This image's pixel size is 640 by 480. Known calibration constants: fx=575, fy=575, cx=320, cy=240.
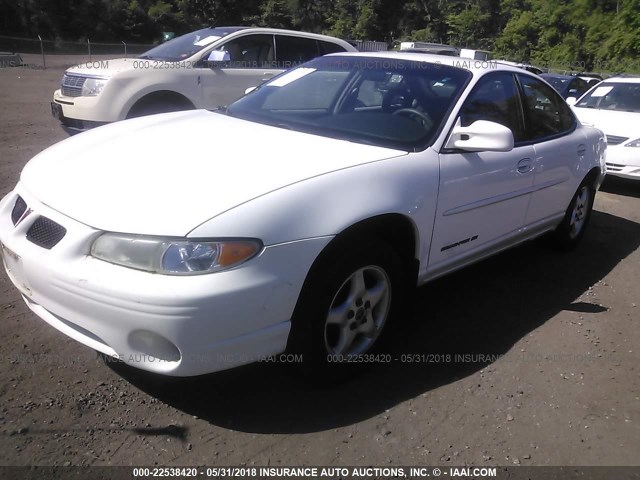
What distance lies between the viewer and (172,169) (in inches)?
105

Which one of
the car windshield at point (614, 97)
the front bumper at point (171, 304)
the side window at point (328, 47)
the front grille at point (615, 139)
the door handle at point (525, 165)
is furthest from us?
the side window at point (328, 47)

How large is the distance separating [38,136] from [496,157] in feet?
23.0

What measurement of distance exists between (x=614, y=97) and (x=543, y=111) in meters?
5.49

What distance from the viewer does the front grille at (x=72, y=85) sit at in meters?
6.95

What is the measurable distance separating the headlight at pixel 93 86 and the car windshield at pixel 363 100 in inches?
133

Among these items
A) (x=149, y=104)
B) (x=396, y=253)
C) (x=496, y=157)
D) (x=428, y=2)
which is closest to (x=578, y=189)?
(x=496, y=157)

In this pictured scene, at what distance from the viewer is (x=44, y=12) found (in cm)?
4088

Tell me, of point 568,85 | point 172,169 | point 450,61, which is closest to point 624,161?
point 450,61

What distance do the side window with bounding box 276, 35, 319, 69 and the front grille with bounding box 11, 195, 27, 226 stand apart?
20.3 ft

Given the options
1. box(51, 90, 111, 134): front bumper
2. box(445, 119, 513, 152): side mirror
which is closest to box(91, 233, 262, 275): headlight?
box(445, 119, 513, 152): side mirror

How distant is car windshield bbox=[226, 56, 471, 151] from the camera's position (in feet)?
10.8

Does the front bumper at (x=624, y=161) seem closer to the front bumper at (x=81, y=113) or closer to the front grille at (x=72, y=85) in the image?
the front bumper at (x=81, y=113)

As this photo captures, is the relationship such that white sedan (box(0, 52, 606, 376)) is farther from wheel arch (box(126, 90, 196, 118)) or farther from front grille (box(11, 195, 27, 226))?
wheel arch (box(126, 90, 196, 118))

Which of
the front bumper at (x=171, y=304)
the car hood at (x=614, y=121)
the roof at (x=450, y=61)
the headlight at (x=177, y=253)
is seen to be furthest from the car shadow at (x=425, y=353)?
the car hood at (x=614, y=121)
